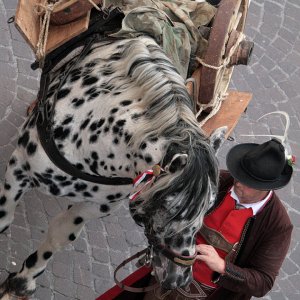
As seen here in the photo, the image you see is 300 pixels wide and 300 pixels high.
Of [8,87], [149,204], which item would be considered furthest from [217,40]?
[8,87]

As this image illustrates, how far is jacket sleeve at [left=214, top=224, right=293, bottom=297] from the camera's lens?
12.9ft

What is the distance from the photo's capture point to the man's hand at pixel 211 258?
3838 mm

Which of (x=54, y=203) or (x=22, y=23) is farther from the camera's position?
(x=54, y=203)

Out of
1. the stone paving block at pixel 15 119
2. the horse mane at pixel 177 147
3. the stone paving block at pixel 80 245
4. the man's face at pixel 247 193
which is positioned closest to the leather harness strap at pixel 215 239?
the man's face at pixel 247 193

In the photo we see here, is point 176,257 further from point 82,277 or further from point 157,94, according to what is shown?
point 82,277

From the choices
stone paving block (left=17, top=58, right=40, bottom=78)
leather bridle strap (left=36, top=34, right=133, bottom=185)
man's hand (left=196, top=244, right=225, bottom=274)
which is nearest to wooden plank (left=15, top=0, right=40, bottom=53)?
leather bridle strap (left=36, top=34, right=133, bottom=185)

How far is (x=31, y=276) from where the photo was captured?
4.84m

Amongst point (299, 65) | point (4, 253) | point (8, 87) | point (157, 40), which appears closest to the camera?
point (157, 40)

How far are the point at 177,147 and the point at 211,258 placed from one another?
733mm

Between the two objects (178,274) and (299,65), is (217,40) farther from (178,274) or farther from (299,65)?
(299,65)

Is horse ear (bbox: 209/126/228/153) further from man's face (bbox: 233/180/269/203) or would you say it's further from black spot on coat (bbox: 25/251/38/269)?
black spot on coat (bbox: 25/251/38/269)

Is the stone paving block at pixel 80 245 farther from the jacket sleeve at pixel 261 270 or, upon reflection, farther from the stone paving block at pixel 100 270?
the jacket sleeve at pixel 261 270

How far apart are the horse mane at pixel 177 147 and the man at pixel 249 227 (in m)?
0.41

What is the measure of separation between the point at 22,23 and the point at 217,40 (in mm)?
1175
